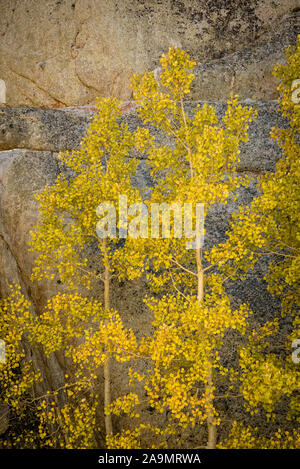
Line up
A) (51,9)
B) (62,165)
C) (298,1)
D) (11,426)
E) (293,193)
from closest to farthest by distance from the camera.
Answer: (293,193) → (11,426) → (62,165) → (298,1) → (51,9)

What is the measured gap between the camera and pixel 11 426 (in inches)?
611

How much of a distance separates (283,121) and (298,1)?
11553mm

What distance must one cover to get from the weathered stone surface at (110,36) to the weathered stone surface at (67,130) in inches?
273

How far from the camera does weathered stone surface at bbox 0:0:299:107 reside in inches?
962

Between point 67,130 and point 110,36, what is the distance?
1003 centimetres

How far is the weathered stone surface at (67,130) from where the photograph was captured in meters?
18.1

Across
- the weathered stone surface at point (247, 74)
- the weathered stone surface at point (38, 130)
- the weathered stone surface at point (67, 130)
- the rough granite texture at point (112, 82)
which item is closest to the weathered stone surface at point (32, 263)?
the rough granite texture at point (112, 82)

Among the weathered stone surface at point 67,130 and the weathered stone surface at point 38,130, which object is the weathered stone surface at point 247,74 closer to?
the weathered stone surface at point 67,130

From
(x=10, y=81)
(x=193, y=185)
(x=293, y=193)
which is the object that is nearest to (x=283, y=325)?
(x=293, y=193)

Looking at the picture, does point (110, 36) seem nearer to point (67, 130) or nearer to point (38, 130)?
point (67, 130)

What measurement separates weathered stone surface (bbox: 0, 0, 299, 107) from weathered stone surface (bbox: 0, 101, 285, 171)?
694 cm

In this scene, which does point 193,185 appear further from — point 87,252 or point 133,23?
point 133,23

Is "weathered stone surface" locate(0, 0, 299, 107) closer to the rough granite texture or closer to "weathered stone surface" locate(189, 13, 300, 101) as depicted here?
the rough granite texture

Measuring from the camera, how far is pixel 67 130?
19.2 metres
